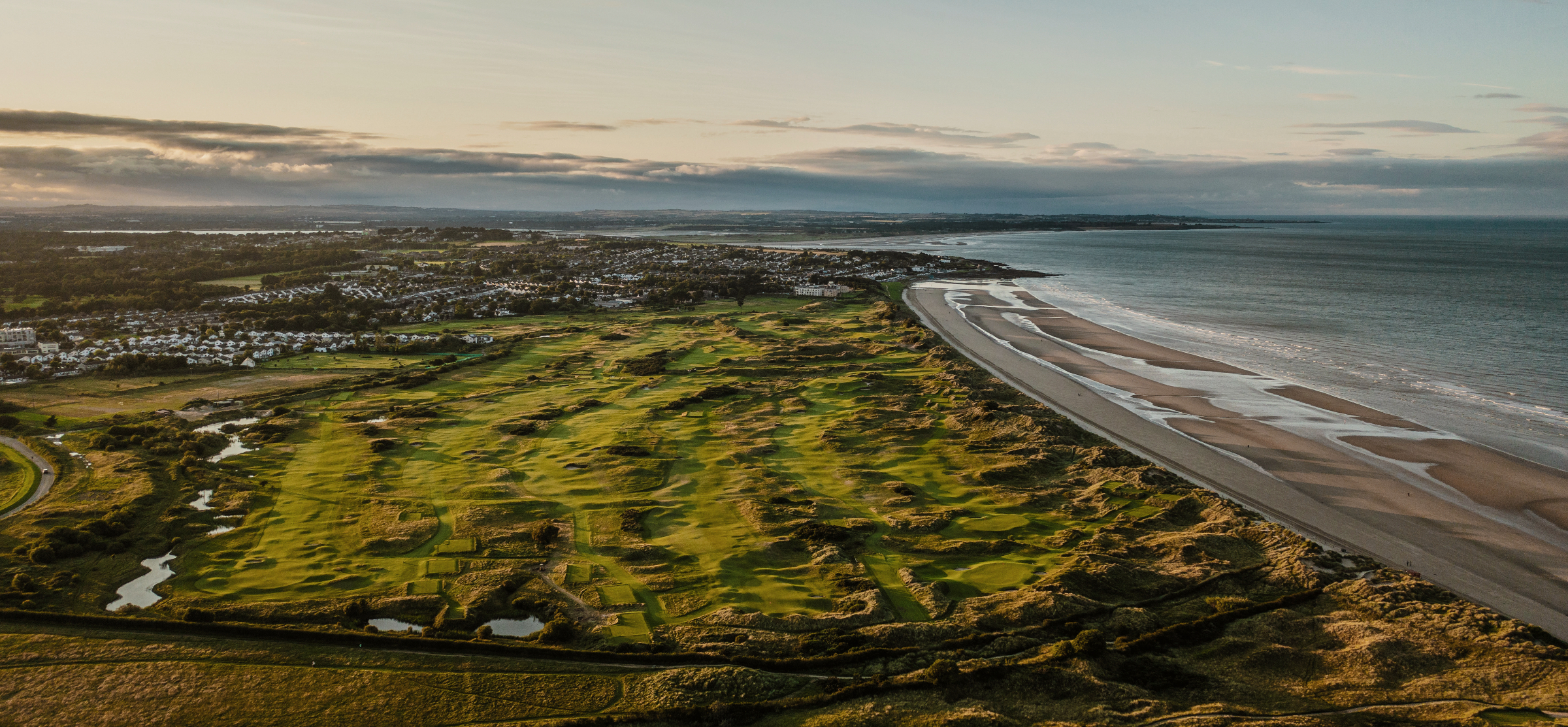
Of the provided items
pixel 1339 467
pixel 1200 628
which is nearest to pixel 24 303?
pixel 1200 628

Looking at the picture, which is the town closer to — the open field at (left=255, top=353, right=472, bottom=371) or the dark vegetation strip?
the open field at (left=255, top=353, right=472, bottom=371)

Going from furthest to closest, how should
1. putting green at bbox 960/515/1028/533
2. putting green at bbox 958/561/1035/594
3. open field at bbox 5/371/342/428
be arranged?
open field at bbox 5/371/342/428, putting green at bbox 960/515/1028/533, putting green at bbox 958/561/1035/594

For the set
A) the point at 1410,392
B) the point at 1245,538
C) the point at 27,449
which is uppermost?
the point at 1410,392

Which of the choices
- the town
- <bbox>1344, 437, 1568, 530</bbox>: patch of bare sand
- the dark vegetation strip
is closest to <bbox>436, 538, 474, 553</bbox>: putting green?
the dark vegetation strip

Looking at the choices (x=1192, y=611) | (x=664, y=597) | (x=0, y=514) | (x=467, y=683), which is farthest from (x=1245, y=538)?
(x=0, y=514)

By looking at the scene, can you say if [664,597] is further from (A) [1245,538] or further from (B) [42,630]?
(A) [1245,538]
